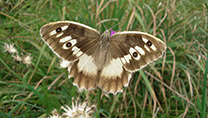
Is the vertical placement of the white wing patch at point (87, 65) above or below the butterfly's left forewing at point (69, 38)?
below

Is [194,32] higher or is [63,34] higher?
[194,32]

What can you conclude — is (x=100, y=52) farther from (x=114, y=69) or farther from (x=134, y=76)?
(x=134, y=76)

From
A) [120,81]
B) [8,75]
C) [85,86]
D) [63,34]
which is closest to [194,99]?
[120,81]

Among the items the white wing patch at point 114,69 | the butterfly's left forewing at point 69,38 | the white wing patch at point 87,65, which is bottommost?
the white wing patch at point 114,69

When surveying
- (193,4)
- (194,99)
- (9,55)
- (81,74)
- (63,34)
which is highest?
(193,4)

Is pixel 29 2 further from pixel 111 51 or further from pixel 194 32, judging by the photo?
pixel 194 32

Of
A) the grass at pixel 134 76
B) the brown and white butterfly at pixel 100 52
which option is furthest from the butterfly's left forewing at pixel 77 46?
the grass at pixel 134 76

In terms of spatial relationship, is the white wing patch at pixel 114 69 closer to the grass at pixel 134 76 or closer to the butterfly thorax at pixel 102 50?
the butterfly thorax at pixel 102 50

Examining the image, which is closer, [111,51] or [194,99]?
[111,51]

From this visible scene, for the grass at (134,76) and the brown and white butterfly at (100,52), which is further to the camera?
the grass at (134,76)
